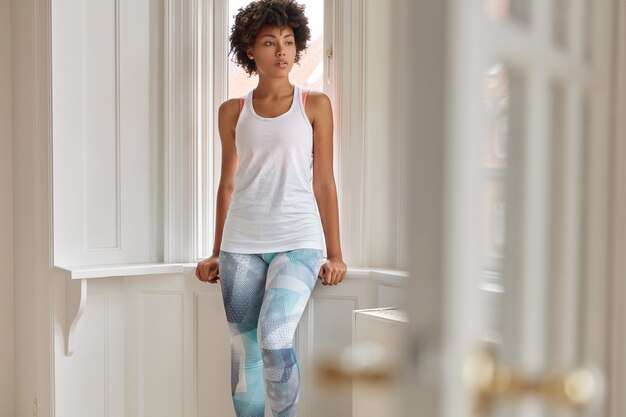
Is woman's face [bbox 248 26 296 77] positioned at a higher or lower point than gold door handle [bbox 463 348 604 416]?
higher

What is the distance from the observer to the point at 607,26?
97cm

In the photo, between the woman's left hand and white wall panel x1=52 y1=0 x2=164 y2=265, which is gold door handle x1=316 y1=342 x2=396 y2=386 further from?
white wall panel x1=52 y1=0 x2=164 y2=265

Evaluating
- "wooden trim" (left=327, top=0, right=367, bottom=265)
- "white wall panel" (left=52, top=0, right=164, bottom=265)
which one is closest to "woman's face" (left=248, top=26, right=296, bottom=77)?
"wooden trim" (left=327, top=0, right=367, bottom=265)

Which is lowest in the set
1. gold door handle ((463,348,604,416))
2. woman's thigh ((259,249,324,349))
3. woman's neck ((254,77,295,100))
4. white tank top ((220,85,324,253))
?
woman's thigh ((259,249,324,349))

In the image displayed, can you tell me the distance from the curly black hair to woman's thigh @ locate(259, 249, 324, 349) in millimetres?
733

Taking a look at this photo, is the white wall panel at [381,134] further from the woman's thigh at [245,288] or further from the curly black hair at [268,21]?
the woman's thigh at [245,288]

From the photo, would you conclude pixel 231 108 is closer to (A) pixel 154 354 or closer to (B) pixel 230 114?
(B) pixel 230 114

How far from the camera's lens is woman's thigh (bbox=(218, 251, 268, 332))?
238 cm

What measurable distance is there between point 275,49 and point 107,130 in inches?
29.8

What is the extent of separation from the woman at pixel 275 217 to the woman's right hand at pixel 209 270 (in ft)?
0.23

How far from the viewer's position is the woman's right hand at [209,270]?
2.61 metres

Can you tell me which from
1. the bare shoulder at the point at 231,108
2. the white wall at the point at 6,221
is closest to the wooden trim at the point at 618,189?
the bare shoulder at the point at 231,108

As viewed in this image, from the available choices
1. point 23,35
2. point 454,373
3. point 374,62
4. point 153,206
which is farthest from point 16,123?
point 454,373

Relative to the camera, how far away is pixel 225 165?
2.63 metres
